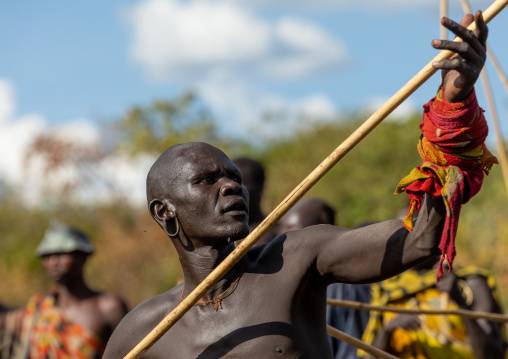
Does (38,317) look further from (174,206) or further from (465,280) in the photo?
(174,206)

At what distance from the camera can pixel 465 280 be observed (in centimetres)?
588

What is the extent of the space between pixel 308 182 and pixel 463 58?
62 cm

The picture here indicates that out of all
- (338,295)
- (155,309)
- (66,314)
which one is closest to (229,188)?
(155,309)

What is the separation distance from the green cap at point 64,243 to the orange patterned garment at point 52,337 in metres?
0.41

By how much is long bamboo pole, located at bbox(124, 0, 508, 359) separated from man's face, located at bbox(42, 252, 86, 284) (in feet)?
14.5

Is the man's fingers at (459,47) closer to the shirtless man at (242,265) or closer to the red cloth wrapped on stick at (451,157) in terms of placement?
the red cloth wrapped on stick at (451,157)

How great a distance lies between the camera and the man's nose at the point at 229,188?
3.23m

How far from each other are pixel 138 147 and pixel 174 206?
3042cm

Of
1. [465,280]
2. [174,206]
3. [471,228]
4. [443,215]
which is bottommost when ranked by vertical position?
[471,228]

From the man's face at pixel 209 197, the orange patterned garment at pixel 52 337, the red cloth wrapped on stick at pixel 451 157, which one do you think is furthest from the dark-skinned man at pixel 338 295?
the red cloth wrapped on stick at pixel 451 157

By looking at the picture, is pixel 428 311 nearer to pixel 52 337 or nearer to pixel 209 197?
pixel 209 197

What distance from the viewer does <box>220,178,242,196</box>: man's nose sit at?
3.23 m

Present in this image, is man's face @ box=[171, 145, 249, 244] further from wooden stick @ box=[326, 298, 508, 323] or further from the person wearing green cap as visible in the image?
the person wearing green cap

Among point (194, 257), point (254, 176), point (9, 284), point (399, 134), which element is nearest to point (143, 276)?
point (9, 284)
